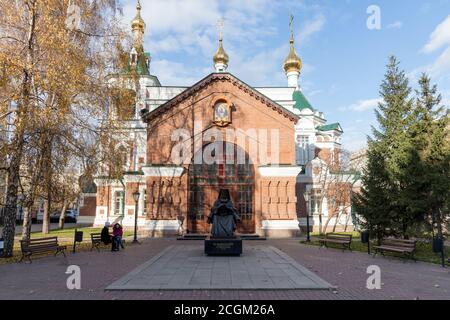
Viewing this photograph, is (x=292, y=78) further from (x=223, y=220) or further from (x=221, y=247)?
(x=221, y=247)

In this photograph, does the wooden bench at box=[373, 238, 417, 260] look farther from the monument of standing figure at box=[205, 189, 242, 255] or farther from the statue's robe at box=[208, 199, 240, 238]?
the statue's robe at box=[208, 199, 240, 238]

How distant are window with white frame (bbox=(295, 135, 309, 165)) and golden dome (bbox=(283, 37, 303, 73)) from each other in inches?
393

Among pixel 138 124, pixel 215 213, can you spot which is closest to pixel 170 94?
pixel 138 124

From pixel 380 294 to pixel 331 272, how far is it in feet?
8.44

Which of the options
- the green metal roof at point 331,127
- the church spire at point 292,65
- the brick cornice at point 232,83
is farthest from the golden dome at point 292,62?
the brick cornice at point 232,83

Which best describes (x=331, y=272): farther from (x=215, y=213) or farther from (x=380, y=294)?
(x=215, y=213)

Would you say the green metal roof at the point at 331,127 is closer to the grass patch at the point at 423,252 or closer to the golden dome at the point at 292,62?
the golden dome at the point at 292,62

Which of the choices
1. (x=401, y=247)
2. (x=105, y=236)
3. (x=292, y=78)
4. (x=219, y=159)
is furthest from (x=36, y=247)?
(x=292, y=78)

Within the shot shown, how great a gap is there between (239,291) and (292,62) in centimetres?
3432

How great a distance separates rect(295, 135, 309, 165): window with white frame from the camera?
3162cm

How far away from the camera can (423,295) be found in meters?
7.45

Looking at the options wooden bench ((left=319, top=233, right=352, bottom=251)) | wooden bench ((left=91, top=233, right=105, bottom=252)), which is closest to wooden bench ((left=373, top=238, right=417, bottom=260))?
wooden bench ((left=319, top=233, right=352, bottom=251))

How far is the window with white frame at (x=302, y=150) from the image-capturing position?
104 ft

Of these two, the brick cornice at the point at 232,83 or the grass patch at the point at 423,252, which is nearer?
the grass patch at the point at 423,252
